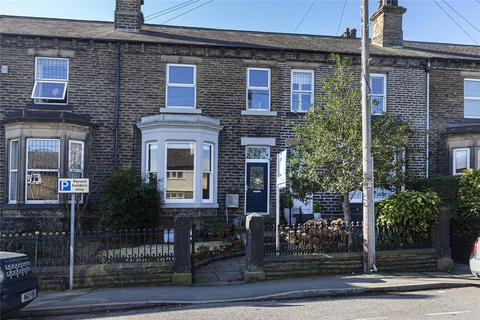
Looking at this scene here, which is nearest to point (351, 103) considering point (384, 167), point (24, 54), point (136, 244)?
point (384, 167)

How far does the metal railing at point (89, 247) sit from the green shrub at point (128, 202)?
3.25 meters

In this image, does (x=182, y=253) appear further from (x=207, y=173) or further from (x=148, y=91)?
(x=148, y=91)

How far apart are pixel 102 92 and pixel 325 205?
29.7ft

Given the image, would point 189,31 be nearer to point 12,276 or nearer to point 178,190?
point 178,190

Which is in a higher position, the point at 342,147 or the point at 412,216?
the point at 342,147

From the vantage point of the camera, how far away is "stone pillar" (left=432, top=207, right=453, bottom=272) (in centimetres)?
1043

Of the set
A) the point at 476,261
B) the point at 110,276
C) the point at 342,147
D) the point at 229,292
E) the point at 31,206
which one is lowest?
the point at 229,292

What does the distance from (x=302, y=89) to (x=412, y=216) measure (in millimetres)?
7431

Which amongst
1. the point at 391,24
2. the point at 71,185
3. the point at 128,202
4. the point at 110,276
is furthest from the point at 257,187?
the point at 391,24

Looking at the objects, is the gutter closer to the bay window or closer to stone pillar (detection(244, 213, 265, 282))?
the bay window

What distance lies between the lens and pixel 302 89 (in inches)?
642

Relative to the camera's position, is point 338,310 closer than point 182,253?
Yes

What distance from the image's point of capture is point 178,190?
14547 mm

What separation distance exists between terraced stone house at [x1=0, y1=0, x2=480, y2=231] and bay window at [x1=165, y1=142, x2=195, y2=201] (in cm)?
3
